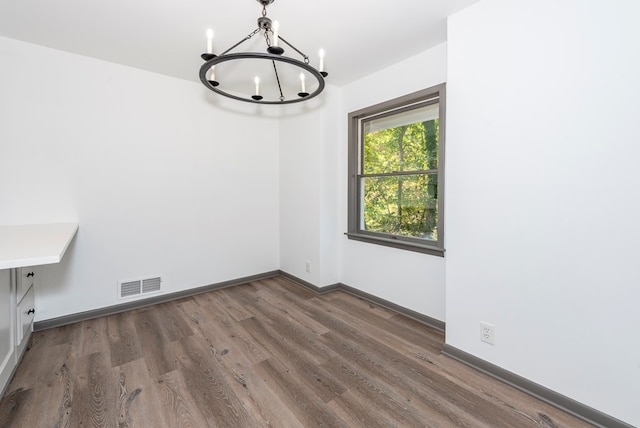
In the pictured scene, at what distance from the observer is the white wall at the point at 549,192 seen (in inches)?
55.9

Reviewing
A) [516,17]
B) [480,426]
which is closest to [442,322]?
[480,426]

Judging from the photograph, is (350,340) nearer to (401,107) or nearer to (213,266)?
(213,266)

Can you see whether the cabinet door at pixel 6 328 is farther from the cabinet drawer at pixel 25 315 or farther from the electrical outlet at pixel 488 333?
the electrical outlet at pixel 488 333

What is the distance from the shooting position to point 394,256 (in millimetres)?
2924

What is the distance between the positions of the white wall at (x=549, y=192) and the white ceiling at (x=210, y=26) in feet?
1.27

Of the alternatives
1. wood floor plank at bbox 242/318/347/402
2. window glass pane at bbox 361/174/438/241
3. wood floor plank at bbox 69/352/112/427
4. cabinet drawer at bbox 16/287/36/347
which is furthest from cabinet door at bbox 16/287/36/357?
window glass pane at bbox 361/174/438/241

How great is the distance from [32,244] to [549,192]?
295 cm

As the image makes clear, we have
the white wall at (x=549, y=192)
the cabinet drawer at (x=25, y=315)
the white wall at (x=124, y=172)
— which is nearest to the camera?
the white wall at (x=549, y=192)

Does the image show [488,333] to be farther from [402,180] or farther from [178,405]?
[178,405]

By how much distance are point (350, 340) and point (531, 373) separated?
1211 mm

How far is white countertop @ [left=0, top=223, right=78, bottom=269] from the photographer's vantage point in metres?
1.29

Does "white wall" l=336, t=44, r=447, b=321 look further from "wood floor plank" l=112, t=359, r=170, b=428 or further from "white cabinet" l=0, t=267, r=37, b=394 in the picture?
"white cabinet" l=0, t=267, r=37, b=394

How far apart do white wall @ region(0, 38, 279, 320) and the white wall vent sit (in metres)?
0.06

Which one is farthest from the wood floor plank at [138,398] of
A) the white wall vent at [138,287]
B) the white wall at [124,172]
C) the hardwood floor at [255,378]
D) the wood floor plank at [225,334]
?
the white wall at [124,172]
